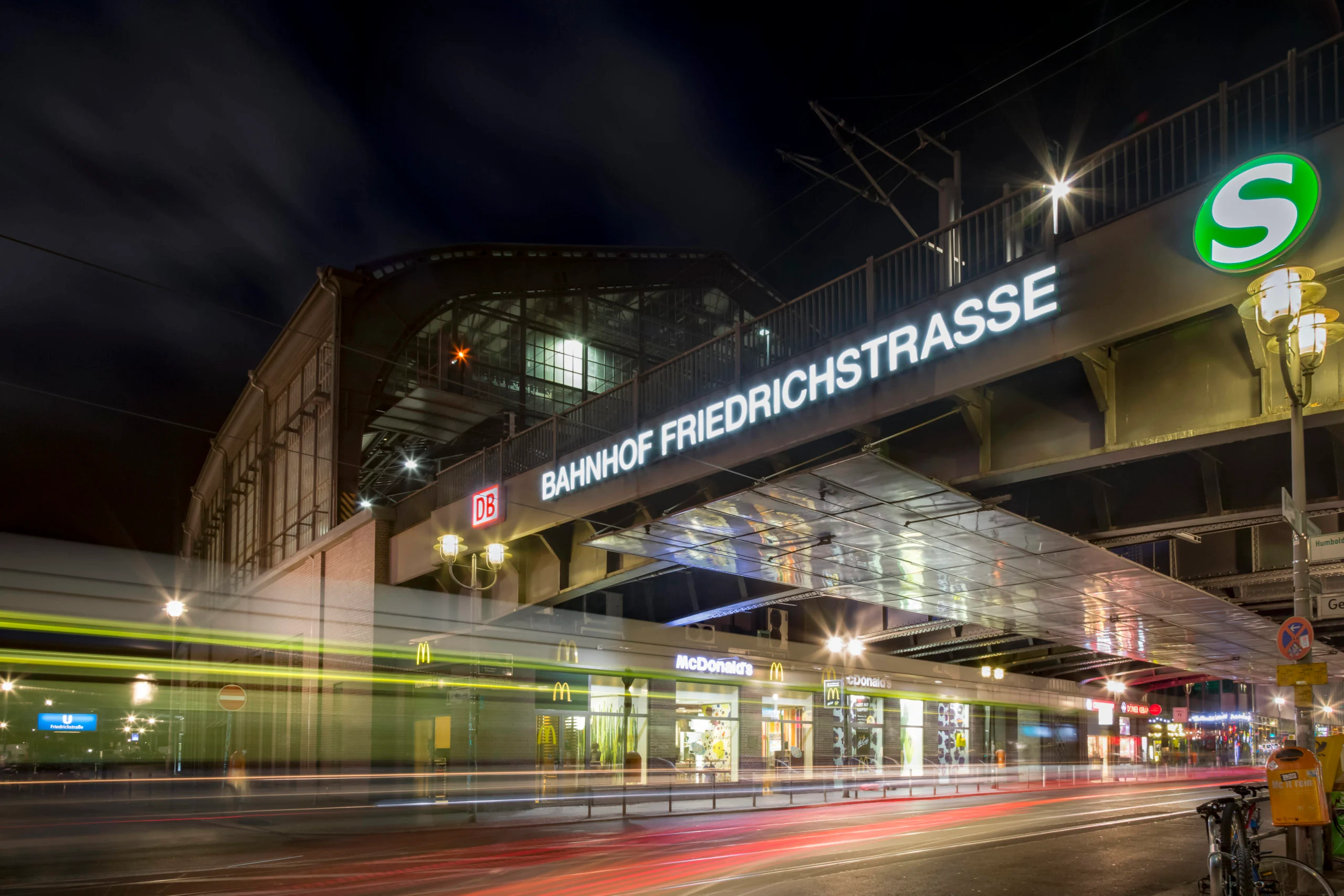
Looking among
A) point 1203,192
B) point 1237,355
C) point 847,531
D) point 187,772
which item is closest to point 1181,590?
→ point 847,531

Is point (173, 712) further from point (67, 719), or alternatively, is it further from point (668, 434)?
point (668, 434)

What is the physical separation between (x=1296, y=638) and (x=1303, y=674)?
0.43m

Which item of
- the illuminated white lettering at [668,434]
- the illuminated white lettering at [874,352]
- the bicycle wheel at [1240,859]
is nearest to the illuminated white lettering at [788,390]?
the illuminated white lettering at [874,352]

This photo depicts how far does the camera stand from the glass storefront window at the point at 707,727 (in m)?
33.0

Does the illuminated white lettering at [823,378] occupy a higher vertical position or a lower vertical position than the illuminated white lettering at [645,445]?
higher

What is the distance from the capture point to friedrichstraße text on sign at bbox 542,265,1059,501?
12.6 meters

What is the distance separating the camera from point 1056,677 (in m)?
56.1

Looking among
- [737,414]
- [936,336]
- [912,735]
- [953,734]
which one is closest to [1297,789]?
[936,336]

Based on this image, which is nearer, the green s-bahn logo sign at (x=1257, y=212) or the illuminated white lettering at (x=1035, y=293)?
the green s-bahn logo sign at (x=1257, y=212)

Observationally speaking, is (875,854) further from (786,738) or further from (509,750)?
(786,738)

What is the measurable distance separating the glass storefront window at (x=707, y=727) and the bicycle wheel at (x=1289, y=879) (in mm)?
22739

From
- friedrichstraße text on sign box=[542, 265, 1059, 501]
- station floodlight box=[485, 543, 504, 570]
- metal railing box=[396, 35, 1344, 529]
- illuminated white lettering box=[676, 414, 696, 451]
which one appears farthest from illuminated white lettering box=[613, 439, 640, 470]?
station floodlight box=[485, 543, 504, 570]

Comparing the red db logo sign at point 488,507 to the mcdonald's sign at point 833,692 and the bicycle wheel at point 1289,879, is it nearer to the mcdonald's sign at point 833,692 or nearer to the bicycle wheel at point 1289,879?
the bicycle wheel at point 1289,879

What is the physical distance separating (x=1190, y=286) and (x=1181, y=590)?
56.0ft
